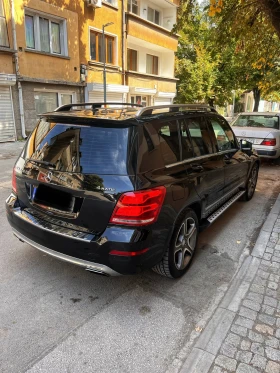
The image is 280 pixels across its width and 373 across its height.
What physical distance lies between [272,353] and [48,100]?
13791 millimetres

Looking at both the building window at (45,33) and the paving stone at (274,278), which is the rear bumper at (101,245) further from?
the building window at (45,33)

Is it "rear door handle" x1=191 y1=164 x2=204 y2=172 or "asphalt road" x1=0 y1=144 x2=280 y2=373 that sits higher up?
"rear door handle" x1=191 y1=164 x2=204 y2=172

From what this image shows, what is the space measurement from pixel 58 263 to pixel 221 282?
1.82 metres

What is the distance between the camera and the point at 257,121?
9508 millimetres

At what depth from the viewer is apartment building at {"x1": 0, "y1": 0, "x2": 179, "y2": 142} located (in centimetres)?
1187

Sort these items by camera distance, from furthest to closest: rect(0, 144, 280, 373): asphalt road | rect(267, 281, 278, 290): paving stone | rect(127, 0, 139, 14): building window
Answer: rect(127, 0, 139, 14): building window
rect(267, 281, 278, 290): paving stone
rect(0, 144, 280, 373): asphalt road

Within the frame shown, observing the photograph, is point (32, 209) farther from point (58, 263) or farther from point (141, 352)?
point (141, 352)

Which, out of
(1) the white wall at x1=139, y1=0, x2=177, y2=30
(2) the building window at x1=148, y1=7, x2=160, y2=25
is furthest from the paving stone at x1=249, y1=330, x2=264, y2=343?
(2) the building window at x1=148, y1=7, x2=160, y2=25

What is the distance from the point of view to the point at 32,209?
112 inches

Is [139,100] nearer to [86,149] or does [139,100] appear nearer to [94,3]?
[94,3]

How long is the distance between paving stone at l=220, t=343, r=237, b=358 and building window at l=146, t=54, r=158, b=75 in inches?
820

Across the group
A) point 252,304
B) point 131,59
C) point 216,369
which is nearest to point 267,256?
point 252,304

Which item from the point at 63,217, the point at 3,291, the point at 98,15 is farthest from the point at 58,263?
the point at 98,15

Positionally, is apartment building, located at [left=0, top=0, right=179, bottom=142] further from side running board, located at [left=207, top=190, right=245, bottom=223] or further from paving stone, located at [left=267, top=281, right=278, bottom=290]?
paving stone, located at [left=267, top=281, right=278, bottom=290]
